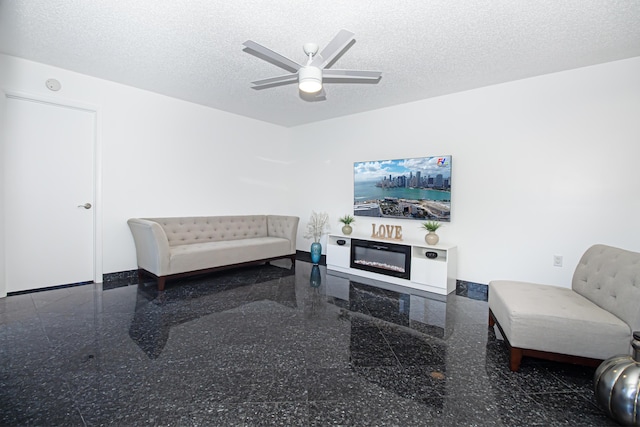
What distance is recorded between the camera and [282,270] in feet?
15.9

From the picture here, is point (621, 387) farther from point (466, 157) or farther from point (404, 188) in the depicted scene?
point (404, 188)

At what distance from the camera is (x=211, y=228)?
190 inches

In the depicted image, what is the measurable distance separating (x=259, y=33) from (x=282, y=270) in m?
3.36

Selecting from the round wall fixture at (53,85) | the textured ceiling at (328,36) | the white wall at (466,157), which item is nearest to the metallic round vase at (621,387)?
the white wall at (466,157)

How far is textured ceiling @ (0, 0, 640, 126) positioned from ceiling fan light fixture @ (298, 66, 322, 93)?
38 centimetres

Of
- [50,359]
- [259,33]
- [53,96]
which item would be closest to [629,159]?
[259,33]

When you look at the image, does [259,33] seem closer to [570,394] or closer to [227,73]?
[227,73]

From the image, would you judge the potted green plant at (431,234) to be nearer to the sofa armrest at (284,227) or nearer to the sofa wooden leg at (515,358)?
the sofa wooden leg at (515,358)

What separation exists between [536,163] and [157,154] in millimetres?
5005

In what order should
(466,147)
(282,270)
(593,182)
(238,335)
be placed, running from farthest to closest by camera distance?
(282,270), (466,147), (593,182), (238,335)

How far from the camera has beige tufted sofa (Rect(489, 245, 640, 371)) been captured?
1.89 m

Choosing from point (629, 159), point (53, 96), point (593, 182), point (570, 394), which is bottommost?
point (570, 394)

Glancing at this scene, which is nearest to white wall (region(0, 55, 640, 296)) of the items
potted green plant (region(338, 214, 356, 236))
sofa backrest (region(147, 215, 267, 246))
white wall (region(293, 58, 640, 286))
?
white wall (region(293, 58, 640, 286))

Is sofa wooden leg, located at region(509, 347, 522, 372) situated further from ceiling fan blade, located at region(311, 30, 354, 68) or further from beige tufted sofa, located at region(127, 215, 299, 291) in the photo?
beige tufted sofa, located at region(127, 215, 299, 291)
